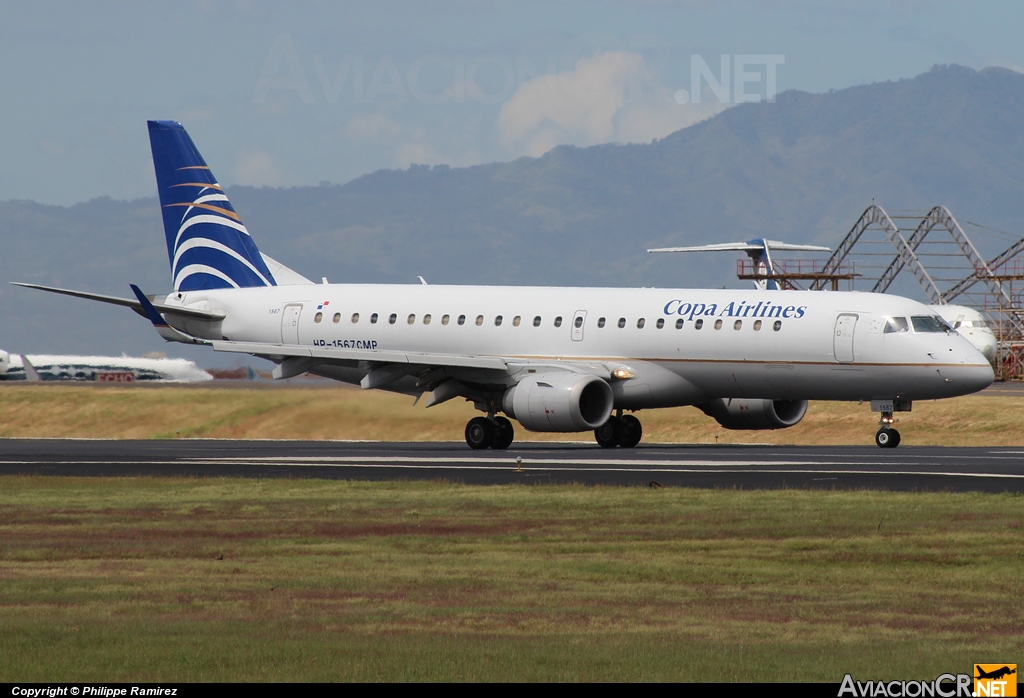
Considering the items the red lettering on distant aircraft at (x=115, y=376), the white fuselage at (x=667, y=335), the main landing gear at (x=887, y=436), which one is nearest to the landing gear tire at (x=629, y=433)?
the white fuselage at (x=667, y=335)

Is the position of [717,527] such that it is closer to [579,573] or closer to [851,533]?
[851,533]

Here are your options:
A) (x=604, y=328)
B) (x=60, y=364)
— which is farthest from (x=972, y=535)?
(x=60, y=364)

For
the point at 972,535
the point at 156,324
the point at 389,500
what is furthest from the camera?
the point at 156,324

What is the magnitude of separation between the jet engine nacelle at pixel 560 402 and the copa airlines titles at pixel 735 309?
2.82m

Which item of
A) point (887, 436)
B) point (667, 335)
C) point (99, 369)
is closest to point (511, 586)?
point (667, 335)

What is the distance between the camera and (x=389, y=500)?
26422 mm

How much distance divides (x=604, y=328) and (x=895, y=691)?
32.3 metres

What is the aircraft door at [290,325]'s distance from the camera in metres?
48.5

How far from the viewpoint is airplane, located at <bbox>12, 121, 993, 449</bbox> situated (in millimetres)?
40188

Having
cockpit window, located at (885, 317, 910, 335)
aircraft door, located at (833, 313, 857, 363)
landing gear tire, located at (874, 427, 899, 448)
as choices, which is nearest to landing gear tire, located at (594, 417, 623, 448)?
landing gear tire, located at (874, 427, 899, 448)

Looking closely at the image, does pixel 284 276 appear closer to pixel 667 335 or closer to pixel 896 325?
pixel 667 335

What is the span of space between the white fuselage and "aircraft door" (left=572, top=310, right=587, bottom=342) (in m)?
0.05

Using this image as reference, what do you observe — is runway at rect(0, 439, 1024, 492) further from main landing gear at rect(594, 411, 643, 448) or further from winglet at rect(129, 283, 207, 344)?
winglet at rect(129, 283, 207, 344)

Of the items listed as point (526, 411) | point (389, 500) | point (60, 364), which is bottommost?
point (389, 500)
